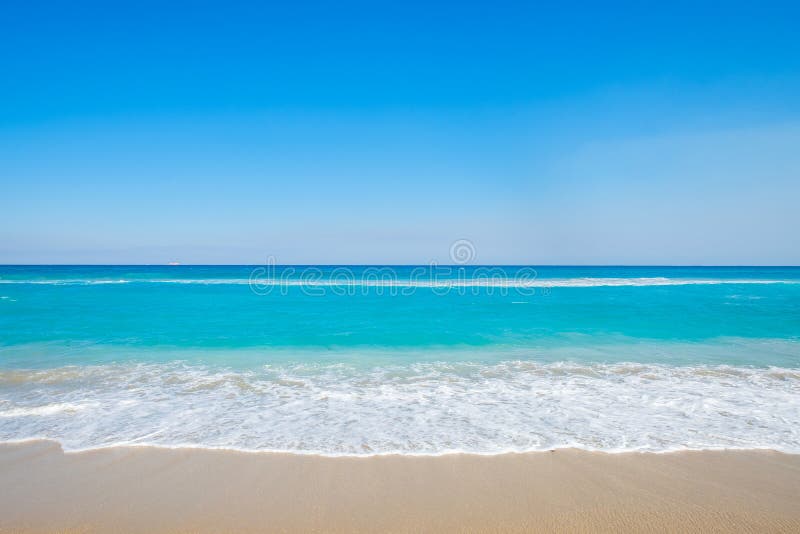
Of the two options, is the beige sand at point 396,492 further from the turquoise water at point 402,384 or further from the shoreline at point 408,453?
the turquoise water at point 402,384

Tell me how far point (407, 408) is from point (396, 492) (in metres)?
2.13

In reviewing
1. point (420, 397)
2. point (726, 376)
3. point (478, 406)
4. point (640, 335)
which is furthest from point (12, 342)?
point (640, 335)

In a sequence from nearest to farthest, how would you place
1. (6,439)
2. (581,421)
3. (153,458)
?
1. (153,458)
2. (6,439)
3. (581,421)

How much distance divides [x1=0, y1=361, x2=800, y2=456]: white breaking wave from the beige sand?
0.29 meters

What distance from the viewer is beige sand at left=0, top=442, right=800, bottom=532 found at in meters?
3.16

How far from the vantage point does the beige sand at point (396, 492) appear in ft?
10.4

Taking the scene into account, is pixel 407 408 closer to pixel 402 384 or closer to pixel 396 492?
pixel 402 384

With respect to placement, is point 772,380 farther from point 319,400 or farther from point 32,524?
point 32,524

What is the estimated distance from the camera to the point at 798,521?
3.17 metres

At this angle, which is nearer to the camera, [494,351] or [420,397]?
[420,397]

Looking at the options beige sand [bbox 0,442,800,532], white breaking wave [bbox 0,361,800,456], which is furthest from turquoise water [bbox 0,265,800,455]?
beige sand [bbox 0,442,800,532]

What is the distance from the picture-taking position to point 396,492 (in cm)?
354

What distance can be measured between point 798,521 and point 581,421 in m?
2.12

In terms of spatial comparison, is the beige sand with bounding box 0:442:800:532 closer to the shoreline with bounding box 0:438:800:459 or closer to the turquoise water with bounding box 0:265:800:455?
the shoreline with bounding box 0:438:800:459
